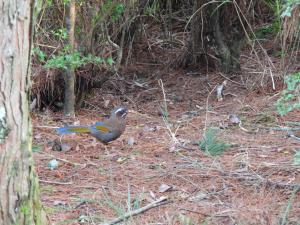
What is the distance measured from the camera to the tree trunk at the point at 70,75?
641 centimetres

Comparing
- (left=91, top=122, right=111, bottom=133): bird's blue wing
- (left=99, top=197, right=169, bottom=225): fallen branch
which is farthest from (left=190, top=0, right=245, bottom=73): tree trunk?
(left=99, top=197, right=169, bottom=225): fallen branch

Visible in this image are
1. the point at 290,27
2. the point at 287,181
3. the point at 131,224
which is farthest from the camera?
the point at 290,27

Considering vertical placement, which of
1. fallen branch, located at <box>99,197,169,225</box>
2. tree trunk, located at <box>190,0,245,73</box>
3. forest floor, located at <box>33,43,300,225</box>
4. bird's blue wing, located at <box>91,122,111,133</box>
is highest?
tree trunk, located at <box>190,0,245,73</box>

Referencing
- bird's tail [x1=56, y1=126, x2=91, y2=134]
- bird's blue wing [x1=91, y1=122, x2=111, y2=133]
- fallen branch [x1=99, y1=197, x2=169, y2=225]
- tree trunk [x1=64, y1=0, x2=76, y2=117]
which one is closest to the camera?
fallen branch [x1=99, y1=197, x2=169, y2=225]

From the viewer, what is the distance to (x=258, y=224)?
3.90 metres

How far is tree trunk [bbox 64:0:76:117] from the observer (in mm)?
6410

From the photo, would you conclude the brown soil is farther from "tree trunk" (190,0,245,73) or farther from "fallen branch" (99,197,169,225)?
"tree trunk" (190,0,245,73)

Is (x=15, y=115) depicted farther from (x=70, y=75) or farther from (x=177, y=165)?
(x=70, y=75)

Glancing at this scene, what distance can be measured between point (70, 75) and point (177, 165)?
2.10m

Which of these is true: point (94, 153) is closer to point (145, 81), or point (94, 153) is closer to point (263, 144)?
point (263, 144)

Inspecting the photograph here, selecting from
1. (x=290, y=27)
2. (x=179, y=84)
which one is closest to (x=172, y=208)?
(x=290, y=27)

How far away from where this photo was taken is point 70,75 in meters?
6.63

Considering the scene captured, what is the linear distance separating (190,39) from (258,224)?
15.4ft

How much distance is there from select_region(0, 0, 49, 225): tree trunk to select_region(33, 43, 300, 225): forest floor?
2.98 feet
